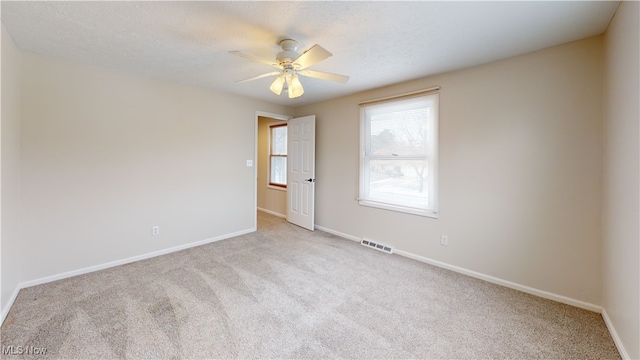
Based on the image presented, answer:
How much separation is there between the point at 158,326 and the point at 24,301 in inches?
55.6

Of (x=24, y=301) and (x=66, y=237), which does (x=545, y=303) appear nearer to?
(x=24, y=301)

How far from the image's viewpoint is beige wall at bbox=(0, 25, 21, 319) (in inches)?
79.5

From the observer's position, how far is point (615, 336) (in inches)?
70.1

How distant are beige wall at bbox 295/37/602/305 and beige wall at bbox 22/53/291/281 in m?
2.82

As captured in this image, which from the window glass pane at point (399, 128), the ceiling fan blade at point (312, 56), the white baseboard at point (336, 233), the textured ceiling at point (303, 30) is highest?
the textured ceiling at point (303, 30)

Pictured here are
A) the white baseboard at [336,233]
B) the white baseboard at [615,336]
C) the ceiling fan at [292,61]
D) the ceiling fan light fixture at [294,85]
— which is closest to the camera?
the white baseboard at [615,336]

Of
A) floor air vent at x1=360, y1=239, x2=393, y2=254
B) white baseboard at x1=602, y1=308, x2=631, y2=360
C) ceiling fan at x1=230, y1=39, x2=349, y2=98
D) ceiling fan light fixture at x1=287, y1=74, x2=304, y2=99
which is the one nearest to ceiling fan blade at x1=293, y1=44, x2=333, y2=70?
ceiling fan at x1=230, y1=39, x2=349, y2=98

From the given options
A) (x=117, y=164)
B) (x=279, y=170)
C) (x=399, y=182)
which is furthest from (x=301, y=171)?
(x=117, y=164)

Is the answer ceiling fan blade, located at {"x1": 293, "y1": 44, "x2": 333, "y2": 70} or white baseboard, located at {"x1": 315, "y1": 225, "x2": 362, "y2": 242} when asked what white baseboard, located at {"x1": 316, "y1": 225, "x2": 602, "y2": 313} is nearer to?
white baseboard, located at {"x1": 315, "y1": 225, "x2": 362, "y2": 242}

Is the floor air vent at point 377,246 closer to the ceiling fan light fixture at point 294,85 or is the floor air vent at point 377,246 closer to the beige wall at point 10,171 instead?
the ceiling fan light fixture at point 294,85

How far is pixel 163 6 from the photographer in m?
1.72

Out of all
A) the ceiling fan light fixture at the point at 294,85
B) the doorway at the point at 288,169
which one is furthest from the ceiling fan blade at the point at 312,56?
the doorway at the point at 288,169

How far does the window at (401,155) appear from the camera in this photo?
3111 millimetres

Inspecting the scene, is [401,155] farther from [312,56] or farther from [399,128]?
[312,56]
